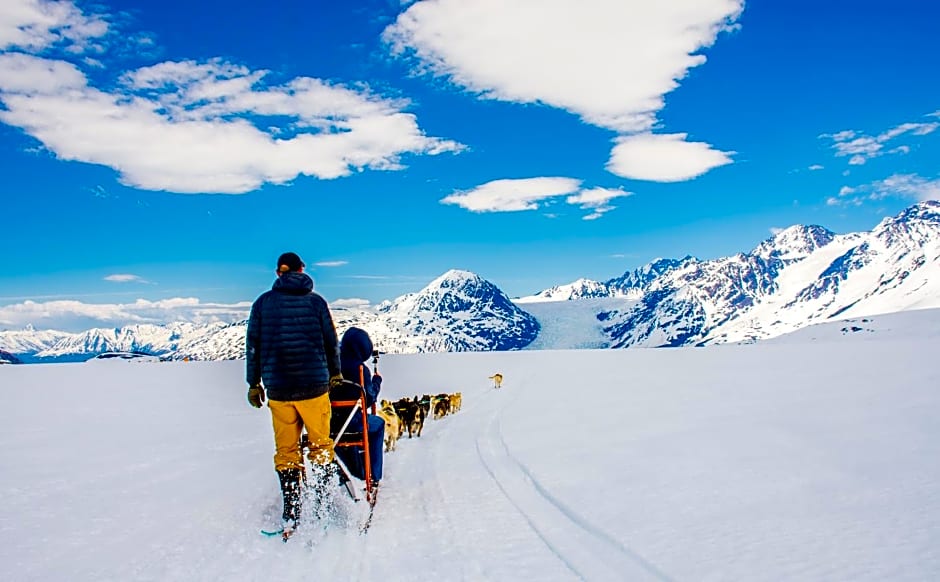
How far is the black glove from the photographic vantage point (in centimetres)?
549

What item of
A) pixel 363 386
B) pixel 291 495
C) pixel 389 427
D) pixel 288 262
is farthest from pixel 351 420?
pixel 389 427

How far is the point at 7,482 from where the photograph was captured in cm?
759

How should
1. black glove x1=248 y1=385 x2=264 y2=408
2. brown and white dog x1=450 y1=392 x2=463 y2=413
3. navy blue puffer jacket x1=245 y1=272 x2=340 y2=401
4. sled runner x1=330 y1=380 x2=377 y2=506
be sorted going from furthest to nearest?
brown and white dog x1=450 y1=392 x2=463 y2=413 → sled runner x1=330 y1=380 x2=377 y2=506 → navy blue puffer jacket x1=245 y1=272 x2=340 y2=401 → black glove x1=248 y1=385 x2=264 y2=408

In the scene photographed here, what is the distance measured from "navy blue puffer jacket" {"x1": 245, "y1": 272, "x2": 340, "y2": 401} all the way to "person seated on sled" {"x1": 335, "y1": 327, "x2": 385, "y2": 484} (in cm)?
91

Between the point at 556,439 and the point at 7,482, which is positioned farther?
the point at 556,439

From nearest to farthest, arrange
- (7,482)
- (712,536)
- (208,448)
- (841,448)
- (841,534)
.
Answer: (841,534)
(712,536)
(841,448)
(7,482)
(208,448)

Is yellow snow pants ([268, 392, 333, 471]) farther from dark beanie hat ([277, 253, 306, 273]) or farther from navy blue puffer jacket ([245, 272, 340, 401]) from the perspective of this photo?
dark beanie hat ([277, 253, 306, 273])

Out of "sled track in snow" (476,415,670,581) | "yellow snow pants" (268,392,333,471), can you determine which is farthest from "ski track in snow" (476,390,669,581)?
"yellow snow pants" (268,392,333,471)

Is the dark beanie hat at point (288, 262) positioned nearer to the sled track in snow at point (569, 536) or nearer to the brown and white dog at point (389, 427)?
the sled track in snow at point (569, 536)

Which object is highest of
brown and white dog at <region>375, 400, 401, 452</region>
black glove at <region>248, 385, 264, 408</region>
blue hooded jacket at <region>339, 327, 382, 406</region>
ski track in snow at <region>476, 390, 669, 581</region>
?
blue hooded jacket at <region>339, 327, 382, 406</region>

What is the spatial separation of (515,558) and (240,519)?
3004mm

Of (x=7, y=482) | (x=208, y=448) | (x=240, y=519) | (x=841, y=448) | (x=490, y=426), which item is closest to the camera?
(x=240, y=519)

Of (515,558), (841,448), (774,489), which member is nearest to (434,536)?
(515,558)

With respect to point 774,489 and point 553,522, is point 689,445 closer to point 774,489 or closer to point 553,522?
point 774,489
